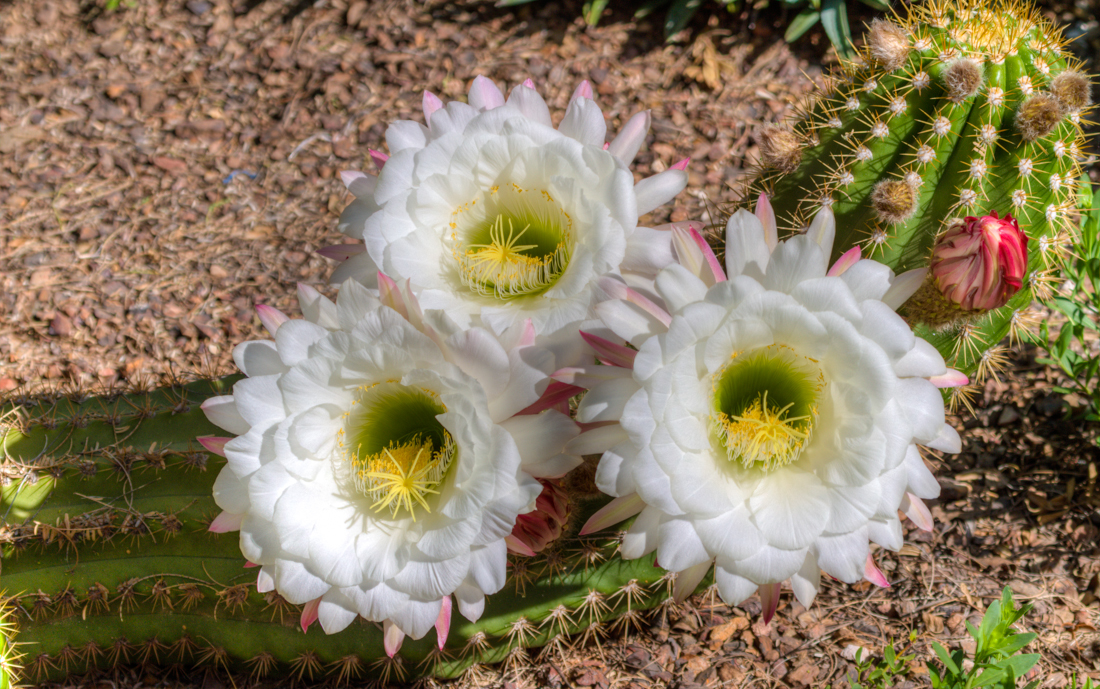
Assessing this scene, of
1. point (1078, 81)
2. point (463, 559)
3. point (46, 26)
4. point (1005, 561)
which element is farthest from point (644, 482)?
point (46, 26)

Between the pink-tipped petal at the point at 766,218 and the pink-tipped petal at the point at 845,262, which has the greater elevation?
the pink-tipped petal at the point at 766,218

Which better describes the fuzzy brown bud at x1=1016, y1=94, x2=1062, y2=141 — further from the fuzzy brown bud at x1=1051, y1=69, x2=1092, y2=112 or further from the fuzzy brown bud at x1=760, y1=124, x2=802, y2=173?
the fuzzy brown bud at x1=760, y1=124, x2=802, y2=173

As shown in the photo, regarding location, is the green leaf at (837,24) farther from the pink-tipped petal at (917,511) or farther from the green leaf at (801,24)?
the pink-tipped petal at (917,511)

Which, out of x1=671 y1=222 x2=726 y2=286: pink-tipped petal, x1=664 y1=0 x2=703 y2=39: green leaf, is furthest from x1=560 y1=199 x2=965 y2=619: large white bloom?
x1=664 y1=0 x2=703 y2=39: green leaf

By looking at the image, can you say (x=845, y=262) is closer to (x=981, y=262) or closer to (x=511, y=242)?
(x=981, y=262)

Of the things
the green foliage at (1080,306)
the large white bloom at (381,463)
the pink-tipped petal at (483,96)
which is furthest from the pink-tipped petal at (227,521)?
the green foliage at (1080,306)

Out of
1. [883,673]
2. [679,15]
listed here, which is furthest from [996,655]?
[679,15]
